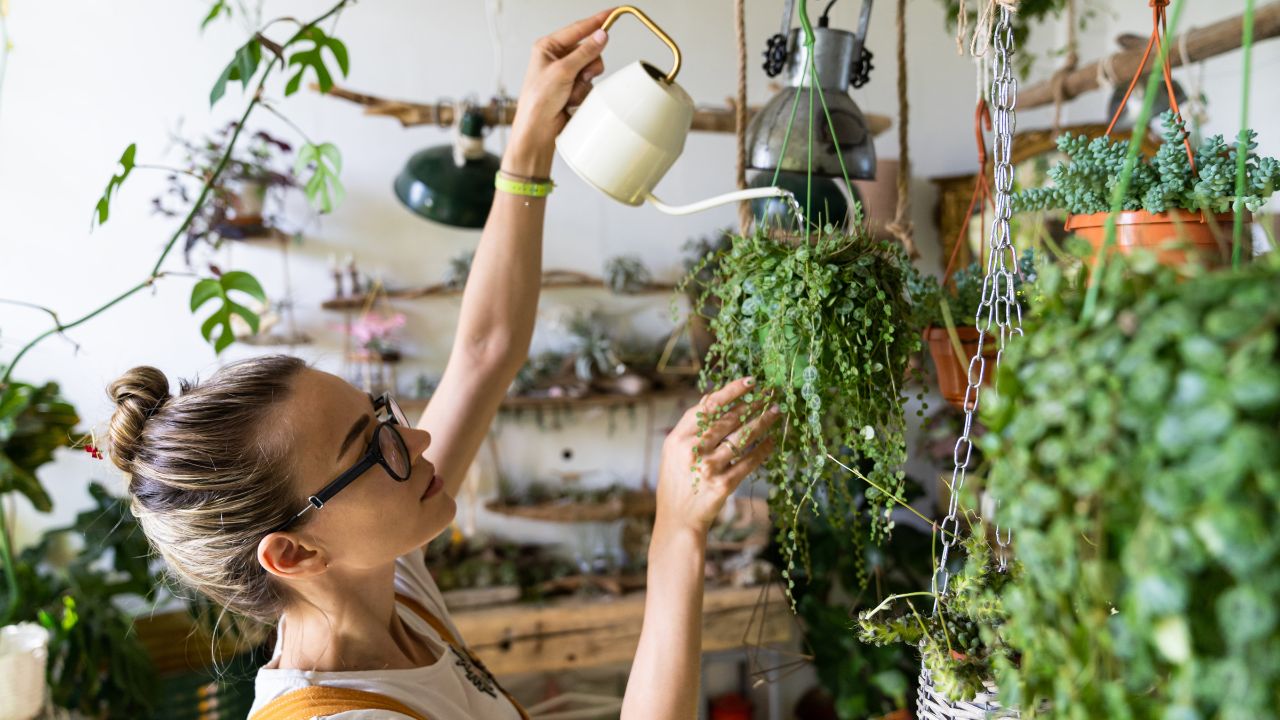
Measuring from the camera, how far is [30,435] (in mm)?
2350

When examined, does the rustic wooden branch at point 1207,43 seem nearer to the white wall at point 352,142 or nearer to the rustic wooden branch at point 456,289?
the white wall at point 352,142

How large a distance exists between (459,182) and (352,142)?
1190mm

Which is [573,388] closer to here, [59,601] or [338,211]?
[338,211]

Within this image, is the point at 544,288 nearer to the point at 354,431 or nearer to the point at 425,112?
the point at 425,112

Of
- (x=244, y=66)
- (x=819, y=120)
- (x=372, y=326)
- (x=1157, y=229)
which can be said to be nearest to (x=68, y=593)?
(x=372, y=326)

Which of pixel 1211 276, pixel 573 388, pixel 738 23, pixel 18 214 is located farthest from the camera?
pixel 573 388

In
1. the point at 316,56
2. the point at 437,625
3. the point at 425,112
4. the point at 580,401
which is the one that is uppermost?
the point at 425,112

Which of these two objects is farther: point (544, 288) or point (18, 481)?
point (544, 288)

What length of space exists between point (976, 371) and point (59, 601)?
2658mm

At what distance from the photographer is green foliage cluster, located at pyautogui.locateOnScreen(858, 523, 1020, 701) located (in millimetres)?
731

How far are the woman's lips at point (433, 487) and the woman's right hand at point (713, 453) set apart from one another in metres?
0.33

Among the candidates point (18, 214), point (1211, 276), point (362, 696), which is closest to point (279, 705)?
point (362, 696)

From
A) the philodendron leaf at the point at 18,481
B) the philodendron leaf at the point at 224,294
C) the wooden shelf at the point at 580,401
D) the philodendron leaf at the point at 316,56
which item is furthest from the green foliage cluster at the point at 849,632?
the philodendron leaf at the point at 18,481

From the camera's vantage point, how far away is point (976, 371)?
1043 mm
